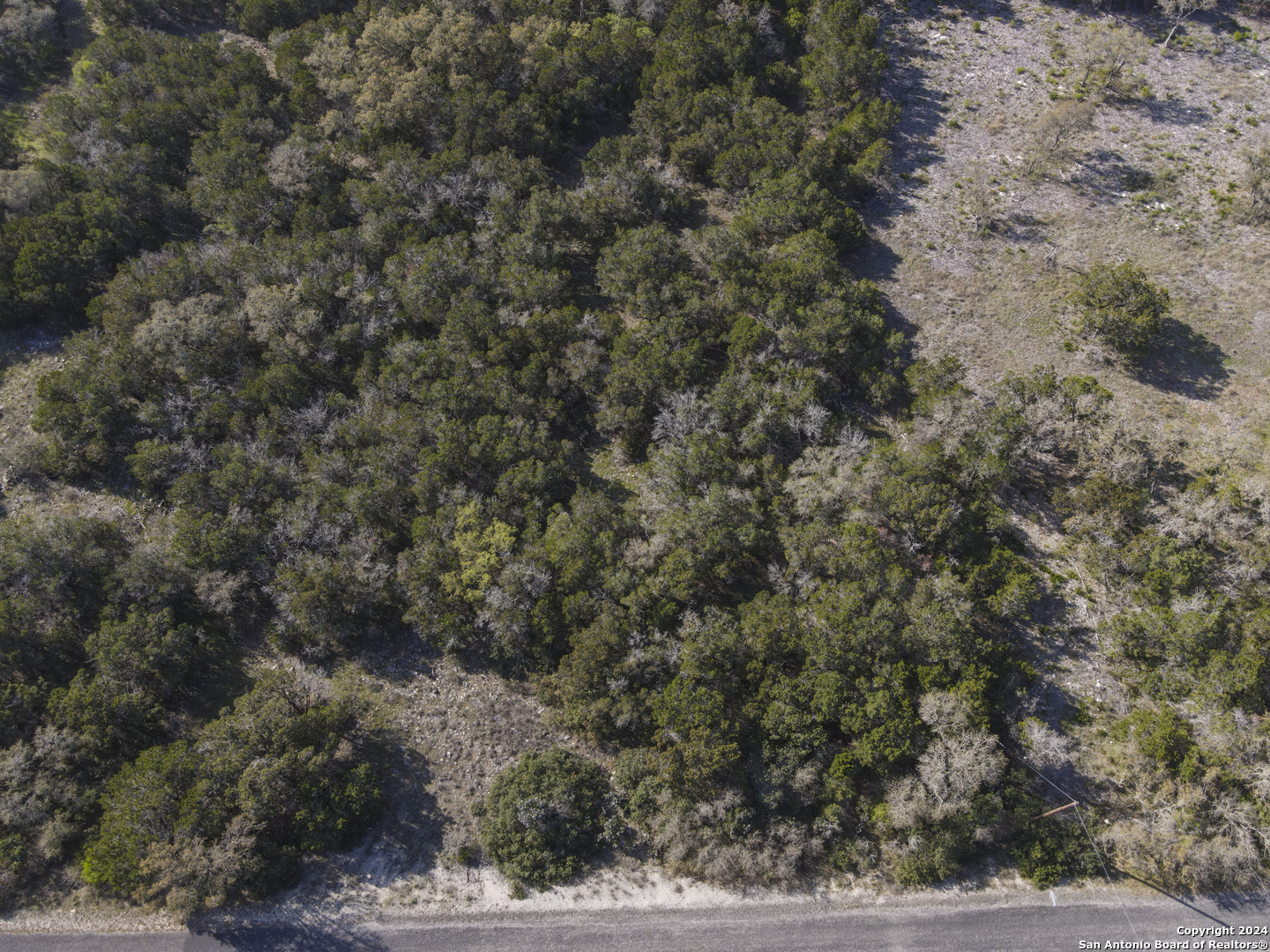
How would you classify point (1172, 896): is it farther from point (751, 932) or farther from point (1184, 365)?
point (1184, 365)

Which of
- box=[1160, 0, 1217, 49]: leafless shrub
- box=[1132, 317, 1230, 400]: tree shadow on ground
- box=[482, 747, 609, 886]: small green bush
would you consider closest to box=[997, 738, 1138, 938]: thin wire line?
box=[482, 747, 609, 886]: small green bush

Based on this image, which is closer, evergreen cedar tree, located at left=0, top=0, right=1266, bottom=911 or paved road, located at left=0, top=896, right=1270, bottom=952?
paved road, located at left=0, top=896, right=1270, bottom=952

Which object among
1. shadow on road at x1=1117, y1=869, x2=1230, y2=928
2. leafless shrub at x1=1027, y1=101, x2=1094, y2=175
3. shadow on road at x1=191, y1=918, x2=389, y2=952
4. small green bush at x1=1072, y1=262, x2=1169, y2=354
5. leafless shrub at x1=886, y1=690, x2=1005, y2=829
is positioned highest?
leafless shrub at x1=1027, y1=101, x2=1094, y2=175

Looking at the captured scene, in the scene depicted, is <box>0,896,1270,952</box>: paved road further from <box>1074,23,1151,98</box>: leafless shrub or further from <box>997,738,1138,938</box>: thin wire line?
<box>1074,23,1151,98</box>: leafless shrub

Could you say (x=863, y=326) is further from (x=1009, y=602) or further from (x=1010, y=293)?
(x=1009, y=602)

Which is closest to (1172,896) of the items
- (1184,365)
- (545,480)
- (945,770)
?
(945,770)

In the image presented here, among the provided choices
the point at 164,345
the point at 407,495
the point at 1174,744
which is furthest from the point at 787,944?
the point at 164,345

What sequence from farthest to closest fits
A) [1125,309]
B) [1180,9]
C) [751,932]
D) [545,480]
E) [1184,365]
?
[1180,9] < [1184,365] < [1125,309] < [545,480] < [751,932]

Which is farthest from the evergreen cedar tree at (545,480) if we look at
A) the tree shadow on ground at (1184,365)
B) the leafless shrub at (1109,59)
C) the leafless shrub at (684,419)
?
the leafless shrub at (1109,59)

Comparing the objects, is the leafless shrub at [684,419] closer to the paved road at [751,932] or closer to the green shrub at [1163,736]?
the paved road at [751,932]
